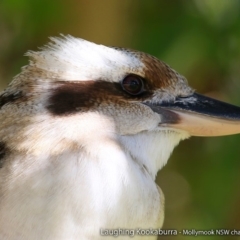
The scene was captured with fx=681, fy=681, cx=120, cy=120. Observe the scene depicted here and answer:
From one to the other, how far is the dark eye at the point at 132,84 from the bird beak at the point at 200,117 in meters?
0.09

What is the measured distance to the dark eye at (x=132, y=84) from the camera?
218 cm

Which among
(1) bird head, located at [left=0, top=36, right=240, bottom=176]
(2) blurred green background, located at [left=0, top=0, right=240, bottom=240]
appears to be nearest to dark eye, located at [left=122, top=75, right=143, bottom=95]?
(1) bird head, located at [left=0, top=36, right=240, bottom=176]

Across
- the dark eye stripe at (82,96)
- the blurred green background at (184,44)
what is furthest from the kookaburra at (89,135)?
the blurred green background at (184,44)

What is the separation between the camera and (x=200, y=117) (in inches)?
90.3

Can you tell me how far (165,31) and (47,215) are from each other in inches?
58.1

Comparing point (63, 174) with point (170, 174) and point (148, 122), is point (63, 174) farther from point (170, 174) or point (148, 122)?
point (170, 174)

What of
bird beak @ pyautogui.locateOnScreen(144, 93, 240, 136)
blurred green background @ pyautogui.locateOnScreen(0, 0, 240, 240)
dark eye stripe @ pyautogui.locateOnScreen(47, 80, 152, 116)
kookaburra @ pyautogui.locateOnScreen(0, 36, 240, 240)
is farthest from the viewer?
blurred green background @ pyautogui.locateOnScreen(0, 0, 240, 240)

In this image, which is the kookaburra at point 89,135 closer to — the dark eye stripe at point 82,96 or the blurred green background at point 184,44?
the dark eye stripe at point 82,96

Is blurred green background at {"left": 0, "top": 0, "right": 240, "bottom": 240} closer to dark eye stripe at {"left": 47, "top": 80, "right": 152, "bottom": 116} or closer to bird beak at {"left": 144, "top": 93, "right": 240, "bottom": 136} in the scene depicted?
bird beak at {"left": 144, "top": 93, "right": 240, "bottom": 136}

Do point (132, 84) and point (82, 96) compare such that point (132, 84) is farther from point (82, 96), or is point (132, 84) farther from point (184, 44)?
point (184, 44)

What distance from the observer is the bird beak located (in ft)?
7.42

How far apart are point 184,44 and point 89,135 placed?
3.90 ft

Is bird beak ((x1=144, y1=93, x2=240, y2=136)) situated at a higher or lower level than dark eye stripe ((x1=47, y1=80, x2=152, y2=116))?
lower

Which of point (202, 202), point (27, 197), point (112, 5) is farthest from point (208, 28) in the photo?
point (27, 197)
